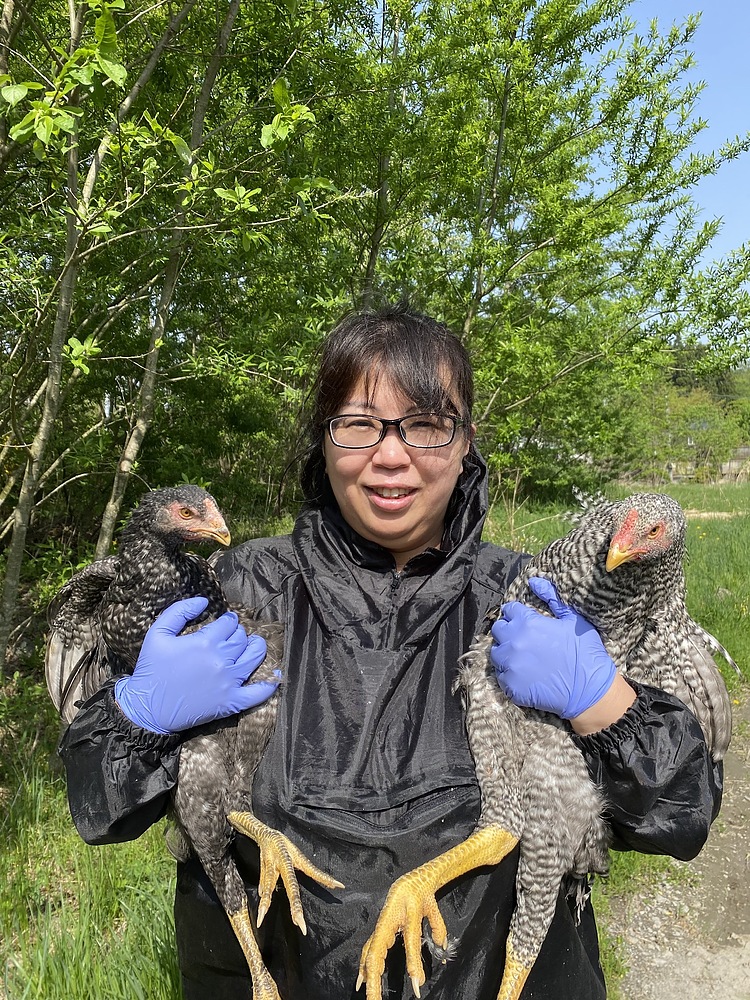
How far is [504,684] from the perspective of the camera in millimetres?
1861

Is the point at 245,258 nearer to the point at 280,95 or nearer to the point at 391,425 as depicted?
the point at 280,95

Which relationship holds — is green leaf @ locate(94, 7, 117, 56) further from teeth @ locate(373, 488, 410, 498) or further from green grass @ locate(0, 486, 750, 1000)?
green grass @ locate(0, 486, 750, 1000)

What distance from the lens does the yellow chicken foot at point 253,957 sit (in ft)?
5.75

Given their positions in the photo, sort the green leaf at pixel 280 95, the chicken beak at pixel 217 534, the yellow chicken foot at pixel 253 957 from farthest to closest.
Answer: the green leaf at pixel 280 95 → the chicken beak at pixel 217 534 → the yellow chicken foot at pixel 253 957

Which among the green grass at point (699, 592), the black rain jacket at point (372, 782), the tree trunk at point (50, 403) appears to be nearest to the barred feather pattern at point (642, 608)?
the black rain jacket at point (372, 782)

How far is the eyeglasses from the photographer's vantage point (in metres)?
1.89

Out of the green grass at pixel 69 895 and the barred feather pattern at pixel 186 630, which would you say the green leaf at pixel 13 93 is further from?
the green grass at pixel 69 895

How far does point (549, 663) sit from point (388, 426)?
2.73 ft

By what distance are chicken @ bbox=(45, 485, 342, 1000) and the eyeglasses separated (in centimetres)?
57

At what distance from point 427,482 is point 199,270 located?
420 cm

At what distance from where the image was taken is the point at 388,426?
188cm

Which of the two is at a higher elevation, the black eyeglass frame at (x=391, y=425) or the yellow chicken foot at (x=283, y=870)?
the black eyeglass frame at (x=391, y=425)

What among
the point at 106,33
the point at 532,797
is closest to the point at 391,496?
the point at 532,797

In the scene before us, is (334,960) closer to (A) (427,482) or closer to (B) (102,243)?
(A) (427,482)
